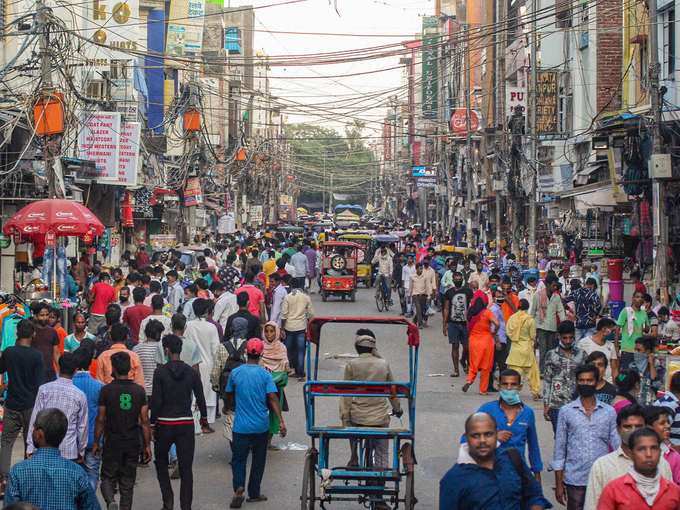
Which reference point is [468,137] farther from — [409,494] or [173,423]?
[409,494]

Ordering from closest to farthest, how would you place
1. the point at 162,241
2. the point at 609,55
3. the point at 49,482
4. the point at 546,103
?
the point at 49,482 → the point at 609,55 → the point at 546,103 → the point at 162,241

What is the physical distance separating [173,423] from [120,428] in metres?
0.46

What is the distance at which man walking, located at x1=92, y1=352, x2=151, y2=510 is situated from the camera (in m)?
6.79

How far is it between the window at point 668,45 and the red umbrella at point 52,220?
12.4 metres

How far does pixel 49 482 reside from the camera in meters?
4.74

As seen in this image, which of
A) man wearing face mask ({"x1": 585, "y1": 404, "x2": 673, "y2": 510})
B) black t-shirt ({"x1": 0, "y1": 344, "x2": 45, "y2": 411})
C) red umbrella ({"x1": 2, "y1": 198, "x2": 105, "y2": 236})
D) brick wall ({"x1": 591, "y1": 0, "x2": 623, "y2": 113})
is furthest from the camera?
brick wall ({"x1": 591, "y1": 0, "x2": 623, "y2": 113})

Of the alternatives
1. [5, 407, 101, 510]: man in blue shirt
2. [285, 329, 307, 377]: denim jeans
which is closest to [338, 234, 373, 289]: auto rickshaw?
[285, 329, 307, 377]: denim jeans

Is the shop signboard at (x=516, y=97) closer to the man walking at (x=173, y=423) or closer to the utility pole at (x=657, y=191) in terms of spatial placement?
the utility pole at (x=657, y=191)

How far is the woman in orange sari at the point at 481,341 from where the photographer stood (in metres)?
12.6

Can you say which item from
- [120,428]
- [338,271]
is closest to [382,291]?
[338,271]

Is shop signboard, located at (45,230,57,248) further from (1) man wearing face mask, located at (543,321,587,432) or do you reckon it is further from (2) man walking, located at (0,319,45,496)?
(1) man wearing face mask, located at (543,321,587,432)

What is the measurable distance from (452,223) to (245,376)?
44.2m

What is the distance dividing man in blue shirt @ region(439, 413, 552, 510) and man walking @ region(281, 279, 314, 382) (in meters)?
9.39

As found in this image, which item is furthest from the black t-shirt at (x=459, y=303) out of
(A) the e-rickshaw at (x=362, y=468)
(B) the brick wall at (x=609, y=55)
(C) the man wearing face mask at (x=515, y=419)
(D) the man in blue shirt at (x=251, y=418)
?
(B) the brick wall at (x=609, y=55)
